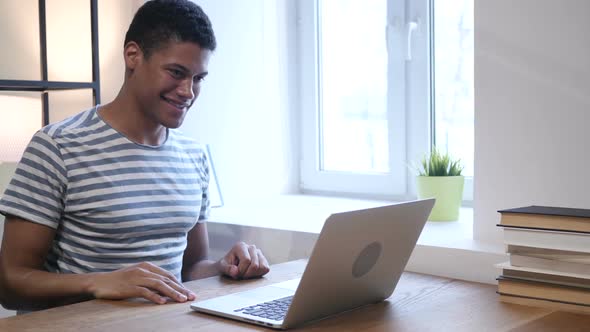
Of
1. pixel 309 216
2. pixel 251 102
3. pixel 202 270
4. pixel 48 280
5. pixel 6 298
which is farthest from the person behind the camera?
pixel 251 102

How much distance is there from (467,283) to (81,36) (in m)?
1.30

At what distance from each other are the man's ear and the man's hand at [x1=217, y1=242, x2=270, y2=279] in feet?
1.51

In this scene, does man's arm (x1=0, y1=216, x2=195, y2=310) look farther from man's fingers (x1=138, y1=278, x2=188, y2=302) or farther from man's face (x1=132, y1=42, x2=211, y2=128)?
man's face (x1=132, y1=42, x2=211, y2=128)

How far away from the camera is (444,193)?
84.3 inches

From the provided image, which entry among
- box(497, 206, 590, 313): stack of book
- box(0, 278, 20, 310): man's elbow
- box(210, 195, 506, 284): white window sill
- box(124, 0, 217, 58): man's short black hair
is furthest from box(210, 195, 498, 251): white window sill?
box(0, 278, 20, 310): man's elbow

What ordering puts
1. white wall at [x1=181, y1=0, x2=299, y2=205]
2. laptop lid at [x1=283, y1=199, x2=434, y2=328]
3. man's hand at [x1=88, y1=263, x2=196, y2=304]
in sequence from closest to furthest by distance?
1. laptop lid at [x1=283, y1=199, x2=434, y2=328]
2. man's hand at [x1=88, y1=263, x2=196, y2=304]
3. white wall at [x1=181, y1=0, x2=299, y2=205]

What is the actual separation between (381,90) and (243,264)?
1.03 meters

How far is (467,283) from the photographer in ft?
5.38

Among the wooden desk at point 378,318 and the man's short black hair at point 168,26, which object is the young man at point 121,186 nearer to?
the man's short black hair at point 168,26

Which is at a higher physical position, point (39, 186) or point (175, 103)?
point (175, 103)

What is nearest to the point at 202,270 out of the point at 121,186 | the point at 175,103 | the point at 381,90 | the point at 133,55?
the point at 121,186

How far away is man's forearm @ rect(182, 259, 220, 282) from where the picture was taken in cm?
185

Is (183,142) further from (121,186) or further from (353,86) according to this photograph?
(353,86)

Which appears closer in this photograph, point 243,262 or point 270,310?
point 270,310
